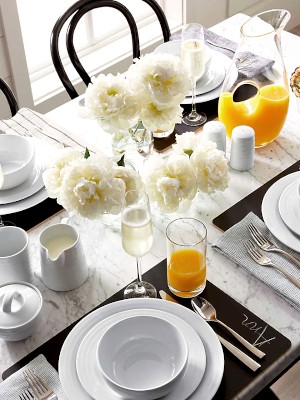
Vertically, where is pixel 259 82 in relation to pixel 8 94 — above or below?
above

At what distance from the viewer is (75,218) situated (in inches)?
60.4

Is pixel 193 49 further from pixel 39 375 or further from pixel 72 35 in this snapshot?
pixel 39 375

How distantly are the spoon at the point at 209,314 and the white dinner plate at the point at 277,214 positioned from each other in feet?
0.75

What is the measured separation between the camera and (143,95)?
4.56 ft

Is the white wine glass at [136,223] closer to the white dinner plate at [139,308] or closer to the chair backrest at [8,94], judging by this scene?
the white dinner plate at [139,308]

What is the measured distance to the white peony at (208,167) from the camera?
4.58 feet

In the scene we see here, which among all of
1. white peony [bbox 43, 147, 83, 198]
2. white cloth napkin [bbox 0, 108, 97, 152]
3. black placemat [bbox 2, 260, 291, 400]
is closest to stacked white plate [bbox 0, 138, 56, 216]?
white cloth napkin [bbox 0, 108, 97, 152]

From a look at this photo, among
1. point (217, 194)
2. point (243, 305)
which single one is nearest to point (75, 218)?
point (217, 194)

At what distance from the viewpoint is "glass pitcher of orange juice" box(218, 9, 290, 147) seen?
5.19ft

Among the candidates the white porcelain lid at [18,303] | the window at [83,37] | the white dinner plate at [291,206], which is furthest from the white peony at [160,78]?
the window at [83,37]

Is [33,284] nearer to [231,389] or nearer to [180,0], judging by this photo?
[231,389]

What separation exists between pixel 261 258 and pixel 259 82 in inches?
18.7

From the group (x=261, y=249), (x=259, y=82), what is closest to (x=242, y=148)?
(x=259, y=82)

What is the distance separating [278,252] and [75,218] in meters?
0.45
